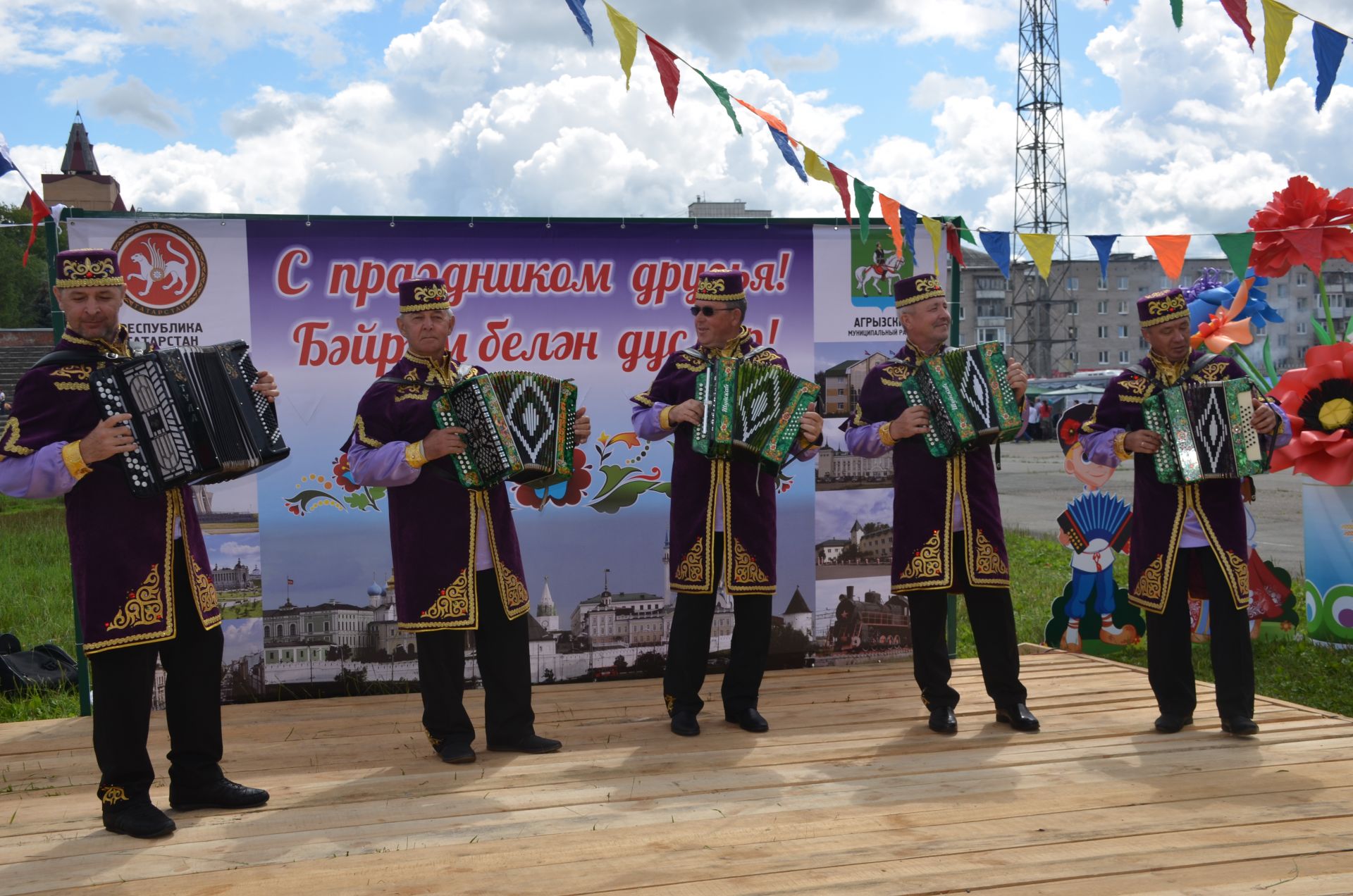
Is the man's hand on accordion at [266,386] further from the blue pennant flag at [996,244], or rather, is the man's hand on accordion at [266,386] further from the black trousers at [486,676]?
the blue pennant flag at [996,244]

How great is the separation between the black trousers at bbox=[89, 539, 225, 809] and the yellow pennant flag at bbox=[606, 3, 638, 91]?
259 centimetres

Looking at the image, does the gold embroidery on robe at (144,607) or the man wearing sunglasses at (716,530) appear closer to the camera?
the gold embroidery on robe at (144,607)

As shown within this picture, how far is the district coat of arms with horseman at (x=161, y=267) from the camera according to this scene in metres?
5.59

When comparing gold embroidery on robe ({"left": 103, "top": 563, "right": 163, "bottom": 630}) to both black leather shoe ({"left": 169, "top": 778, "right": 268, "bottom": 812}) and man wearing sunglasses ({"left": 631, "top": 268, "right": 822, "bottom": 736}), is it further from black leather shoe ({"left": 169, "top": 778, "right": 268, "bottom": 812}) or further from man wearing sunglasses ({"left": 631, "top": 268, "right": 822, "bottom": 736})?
man wearing sunglasses ({"left": 631, "top": 268, "right": 822, "bottom": 736})

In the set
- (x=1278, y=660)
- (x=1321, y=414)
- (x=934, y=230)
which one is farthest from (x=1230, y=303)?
(x=934, y=230)

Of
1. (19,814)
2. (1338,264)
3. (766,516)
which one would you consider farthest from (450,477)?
(1338,264)

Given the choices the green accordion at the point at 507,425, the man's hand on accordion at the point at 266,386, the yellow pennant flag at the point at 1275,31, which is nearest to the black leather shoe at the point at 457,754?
A: the green accordion at the point at 507,425

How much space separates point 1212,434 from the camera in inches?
190

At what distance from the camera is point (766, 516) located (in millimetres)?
5180

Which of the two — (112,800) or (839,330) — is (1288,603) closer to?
(839,330)

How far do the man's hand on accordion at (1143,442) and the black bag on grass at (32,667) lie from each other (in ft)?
16.5

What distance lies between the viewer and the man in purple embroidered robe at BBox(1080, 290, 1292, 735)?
4875mm

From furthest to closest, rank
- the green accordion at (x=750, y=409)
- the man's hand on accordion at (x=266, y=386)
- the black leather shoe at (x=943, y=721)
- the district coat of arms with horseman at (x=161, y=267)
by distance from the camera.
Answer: the district coat of arms with horseman at (x=161, y=267) < the black leather shoe at (x=943, y=721) < the green accordion at (x=750, y=409) < the man's hand on accordion at (x=266, y=386)

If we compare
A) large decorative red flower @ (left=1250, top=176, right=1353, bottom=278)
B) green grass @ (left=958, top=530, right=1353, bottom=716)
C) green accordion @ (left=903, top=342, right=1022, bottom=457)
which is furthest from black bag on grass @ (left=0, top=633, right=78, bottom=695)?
large decorative red flower @ (left=1250, top=176, right=1353, bottom=278)
